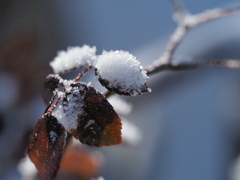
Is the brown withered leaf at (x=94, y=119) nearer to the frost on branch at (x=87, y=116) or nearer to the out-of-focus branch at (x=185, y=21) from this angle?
the frost on branch at (x=87, y=116)

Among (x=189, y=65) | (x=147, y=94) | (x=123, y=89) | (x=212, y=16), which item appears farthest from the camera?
→ (x=147, y=94)

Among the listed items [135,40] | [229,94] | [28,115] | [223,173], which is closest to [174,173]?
[223,173]

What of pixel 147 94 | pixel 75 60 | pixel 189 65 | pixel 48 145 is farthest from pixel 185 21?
pixel 147 94

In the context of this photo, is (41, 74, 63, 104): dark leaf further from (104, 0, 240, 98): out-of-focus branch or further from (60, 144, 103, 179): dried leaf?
(60, 144, 103, 179): dried leaf

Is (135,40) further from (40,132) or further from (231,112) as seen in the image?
(40,132)

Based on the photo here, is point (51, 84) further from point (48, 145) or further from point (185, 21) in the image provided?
point (185, 21)

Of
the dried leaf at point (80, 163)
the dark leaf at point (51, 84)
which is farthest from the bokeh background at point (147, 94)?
the dark leaf at point (51, 84)

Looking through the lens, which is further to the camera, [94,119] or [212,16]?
[212,16]

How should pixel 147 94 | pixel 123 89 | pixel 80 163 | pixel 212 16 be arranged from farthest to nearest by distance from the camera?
pixel 147 94 → pixel 80 163 → pixel 212 16 → pixel 123 89
